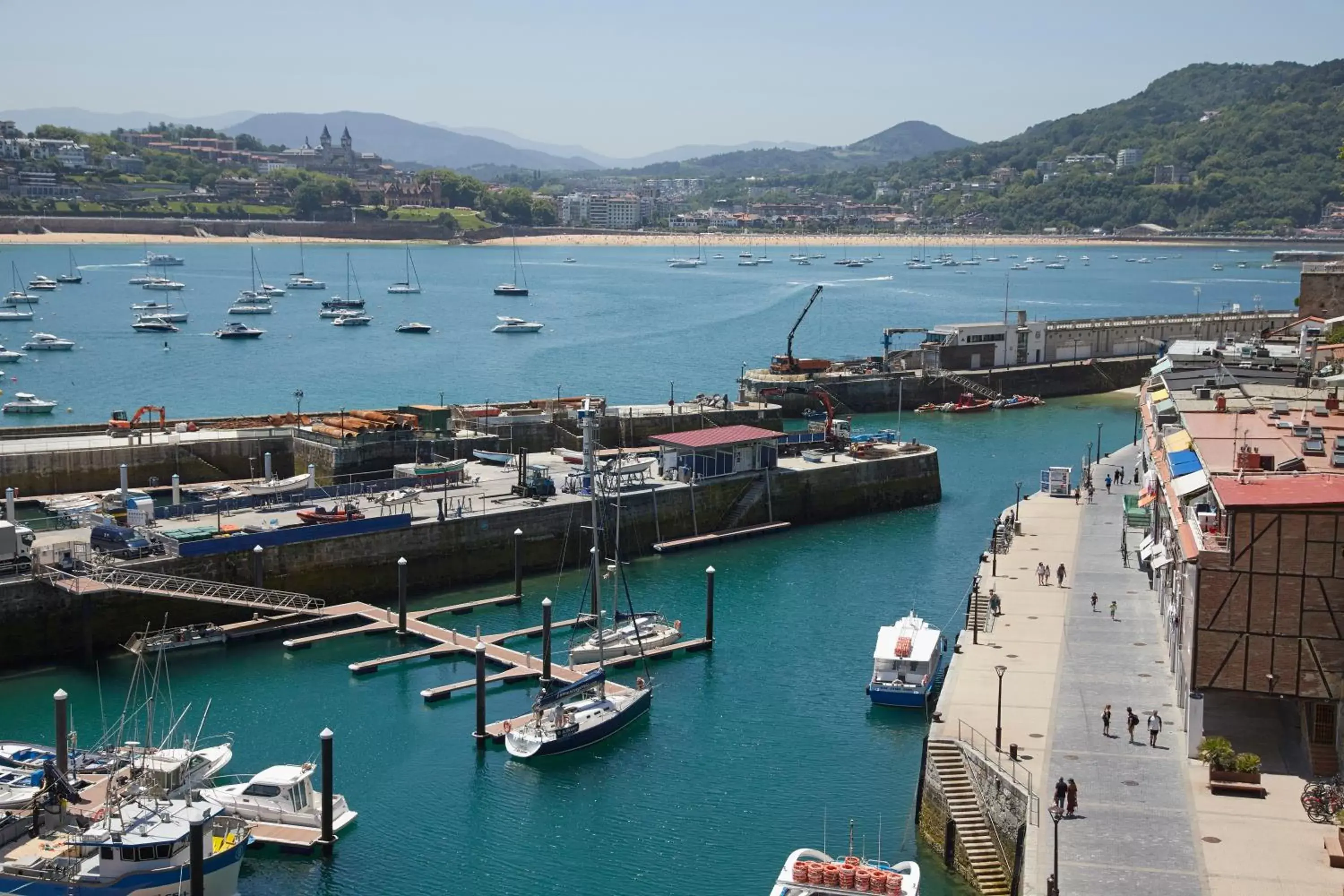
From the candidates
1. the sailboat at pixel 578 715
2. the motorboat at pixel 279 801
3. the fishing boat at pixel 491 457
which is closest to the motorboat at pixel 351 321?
the fishing boat at pixel 491 457

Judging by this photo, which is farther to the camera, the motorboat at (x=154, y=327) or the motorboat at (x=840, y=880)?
the motorboat at (x=154, y=327)

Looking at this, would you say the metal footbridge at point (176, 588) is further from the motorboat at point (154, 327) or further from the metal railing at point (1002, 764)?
the motorboat at point (154, 327)

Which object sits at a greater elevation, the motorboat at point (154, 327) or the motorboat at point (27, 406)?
the motorboat at point (154, 327)

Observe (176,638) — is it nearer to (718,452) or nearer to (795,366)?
(718,452)

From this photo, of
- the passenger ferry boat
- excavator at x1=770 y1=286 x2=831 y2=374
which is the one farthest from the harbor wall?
excavator at x1=770 y1=286 x2=831 y2=374

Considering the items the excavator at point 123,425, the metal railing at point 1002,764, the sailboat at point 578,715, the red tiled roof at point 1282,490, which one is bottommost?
the sailboat at point 578,715

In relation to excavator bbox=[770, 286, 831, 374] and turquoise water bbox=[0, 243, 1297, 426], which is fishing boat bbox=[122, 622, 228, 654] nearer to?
turquoise water bbox=[0, 243, 1297, 426]

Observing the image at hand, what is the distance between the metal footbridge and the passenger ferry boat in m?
18.0

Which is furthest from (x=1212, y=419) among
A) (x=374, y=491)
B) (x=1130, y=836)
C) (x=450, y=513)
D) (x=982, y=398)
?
(x=982, y=398)

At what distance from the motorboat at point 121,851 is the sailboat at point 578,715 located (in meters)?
9.35

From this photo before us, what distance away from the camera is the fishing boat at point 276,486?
2233 inches

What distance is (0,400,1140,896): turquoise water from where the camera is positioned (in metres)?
32.6

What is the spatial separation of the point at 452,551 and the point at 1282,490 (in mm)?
29221

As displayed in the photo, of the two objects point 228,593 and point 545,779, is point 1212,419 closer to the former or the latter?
point 545,779
